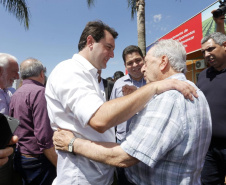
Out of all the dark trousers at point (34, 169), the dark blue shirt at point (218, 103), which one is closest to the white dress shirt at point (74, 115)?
the dark trousers at point (34, 169)

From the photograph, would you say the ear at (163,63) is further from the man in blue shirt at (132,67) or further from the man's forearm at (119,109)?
the man in blue shirt at (132,67)

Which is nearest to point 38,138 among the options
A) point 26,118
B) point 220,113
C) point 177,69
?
point 26,118

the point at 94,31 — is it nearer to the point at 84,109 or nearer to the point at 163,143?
the point at 84,109

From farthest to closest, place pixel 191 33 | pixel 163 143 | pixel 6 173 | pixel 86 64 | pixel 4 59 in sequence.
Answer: pixel 191 33
pixel 4 59
pixel 6 173
pixel 86 64
pixel 163 143

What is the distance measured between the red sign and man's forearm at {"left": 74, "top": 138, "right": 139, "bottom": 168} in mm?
6503

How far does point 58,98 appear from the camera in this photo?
116 cm

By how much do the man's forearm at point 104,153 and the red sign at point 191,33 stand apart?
650 centimetres

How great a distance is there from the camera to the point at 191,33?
6719 mm

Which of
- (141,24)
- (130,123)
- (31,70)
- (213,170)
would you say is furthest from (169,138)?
(141,24)

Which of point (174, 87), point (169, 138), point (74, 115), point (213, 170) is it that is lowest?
point (213, 170)

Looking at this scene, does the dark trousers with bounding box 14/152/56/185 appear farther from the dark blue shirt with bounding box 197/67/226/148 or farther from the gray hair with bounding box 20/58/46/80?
the dark blue shirt with bounding box 197/67/226/148

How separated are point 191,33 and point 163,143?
6996 millimetres

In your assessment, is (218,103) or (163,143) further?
(218,103)

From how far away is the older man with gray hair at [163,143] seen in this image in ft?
3.16
